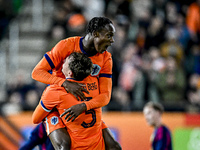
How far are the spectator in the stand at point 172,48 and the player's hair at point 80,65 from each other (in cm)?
464

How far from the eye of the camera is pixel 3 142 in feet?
25.1

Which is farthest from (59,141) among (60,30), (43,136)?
(60,30)

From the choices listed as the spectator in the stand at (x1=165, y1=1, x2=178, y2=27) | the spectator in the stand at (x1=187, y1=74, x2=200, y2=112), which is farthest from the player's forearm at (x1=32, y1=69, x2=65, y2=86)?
the spectator in the stand at (x1=165, y1=1, x2=178, y2=27)

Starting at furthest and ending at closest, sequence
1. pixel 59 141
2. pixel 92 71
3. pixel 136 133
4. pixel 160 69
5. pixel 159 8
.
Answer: pixel 159 8, pixel 160 69, pixel 136 133, pixel 92 71, pixel 59 141

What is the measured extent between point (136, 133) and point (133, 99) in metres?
0.73

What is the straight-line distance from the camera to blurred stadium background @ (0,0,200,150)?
728 cm

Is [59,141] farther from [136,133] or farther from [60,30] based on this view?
[60,30]

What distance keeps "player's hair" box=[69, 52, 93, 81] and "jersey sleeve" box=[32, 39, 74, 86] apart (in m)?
0.25

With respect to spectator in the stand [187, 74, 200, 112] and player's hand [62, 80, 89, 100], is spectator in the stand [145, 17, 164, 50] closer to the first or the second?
spectator in the stand [187, 74, 200, 112]

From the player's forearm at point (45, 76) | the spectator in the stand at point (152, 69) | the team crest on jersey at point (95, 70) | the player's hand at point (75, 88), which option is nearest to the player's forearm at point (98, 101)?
the player's hand at point (75, 88)

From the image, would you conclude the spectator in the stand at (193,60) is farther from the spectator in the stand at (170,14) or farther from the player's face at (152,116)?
the player's face at (152,116)

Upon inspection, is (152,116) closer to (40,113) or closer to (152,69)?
(40,113)

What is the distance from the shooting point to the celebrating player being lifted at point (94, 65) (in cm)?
391

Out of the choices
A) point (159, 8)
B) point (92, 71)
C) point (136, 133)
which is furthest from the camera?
point (159, 8)
